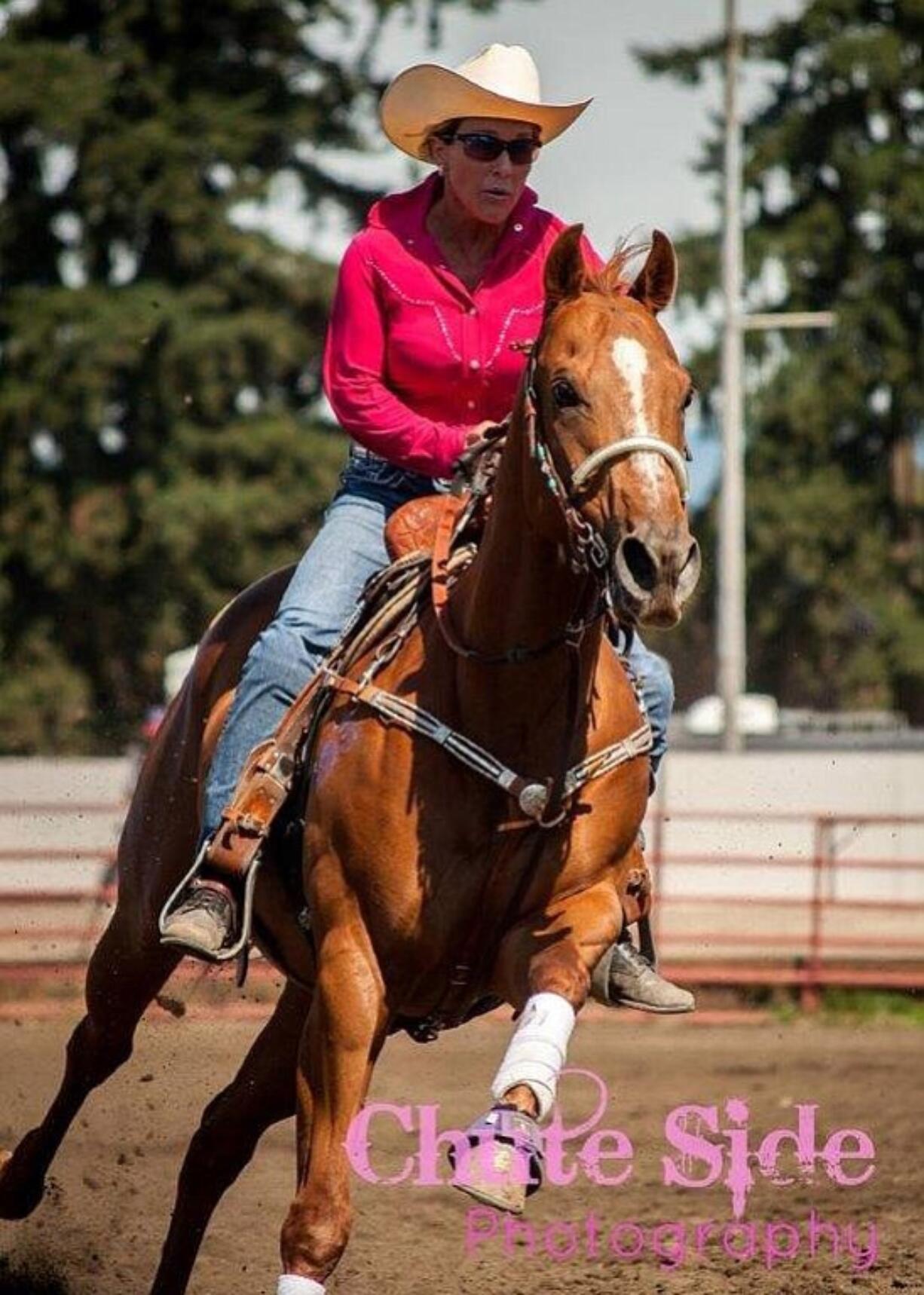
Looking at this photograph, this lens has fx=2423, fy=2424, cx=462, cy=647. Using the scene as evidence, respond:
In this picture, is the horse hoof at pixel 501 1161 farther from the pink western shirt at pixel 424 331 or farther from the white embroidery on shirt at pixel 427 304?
the white embroidery on shirt at pixel 427 304

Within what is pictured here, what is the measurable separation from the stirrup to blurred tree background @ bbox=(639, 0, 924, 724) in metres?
24.6

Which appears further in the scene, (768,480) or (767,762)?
(768,480)

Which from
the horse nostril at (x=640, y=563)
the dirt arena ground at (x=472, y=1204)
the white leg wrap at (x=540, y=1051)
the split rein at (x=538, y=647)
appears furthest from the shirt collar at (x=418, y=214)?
the dirt arena ground at (x=472, y=1204)

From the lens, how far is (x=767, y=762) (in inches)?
720

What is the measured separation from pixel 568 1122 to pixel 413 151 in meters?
5.47

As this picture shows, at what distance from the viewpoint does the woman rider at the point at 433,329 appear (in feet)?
18.4

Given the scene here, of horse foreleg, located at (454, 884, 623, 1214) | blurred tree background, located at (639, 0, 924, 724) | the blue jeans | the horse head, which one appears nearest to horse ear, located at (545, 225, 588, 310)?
the horse head

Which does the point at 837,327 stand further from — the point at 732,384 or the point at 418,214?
the point at 418,214

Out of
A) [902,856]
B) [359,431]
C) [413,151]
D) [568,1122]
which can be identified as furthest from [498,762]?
[902,856]

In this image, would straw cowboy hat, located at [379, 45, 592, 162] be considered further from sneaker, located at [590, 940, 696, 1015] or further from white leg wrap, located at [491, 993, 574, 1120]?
white leg wrap, located at [491, 993, 574, 1120]

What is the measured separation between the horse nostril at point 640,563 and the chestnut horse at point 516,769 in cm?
5

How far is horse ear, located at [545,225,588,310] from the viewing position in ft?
15.9

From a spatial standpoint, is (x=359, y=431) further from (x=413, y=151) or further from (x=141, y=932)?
(x=141, y=932)

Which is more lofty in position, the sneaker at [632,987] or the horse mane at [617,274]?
the horse mane at [617,274]
